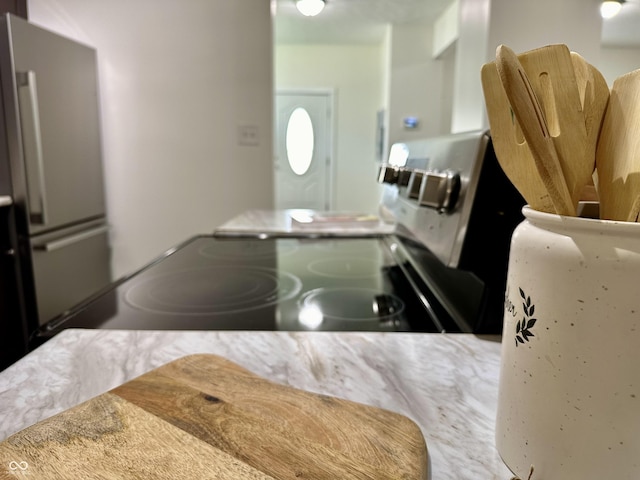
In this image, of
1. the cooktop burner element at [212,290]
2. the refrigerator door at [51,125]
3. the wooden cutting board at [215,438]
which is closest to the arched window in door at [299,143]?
the refrigerator door at [51,125]

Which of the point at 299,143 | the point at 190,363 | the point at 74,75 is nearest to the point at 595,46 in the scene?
the point at 190,363

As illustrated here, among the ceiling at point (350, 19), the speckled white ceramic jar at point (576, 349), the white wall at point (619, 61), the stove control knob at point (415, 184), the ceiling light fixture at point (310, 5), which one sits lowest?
the speckled white ceramic jar at point (576, 349)

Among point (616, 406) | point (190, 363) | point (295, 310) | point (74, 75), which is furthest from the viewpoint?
point (74, 75)

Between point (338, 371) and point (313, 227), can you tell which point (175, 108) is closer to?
point (313, 227)

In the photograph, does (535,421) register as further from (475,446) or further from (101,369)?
(101,369)

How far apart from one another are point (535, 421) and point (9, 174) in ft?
6.76

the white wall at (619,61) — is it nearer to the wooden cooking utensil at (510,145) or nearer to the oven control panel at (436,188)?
the oven control panel at (436,188)

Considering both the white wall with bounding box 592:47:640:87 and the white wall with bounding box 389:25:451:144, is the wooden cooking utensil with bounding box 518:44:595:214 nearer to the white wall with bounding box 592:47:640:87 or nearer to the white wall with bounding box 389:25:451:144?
the white wall with bounding box 592:47:640:87

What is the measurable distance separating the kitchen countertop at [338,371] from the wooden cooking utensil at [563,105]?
0.23m

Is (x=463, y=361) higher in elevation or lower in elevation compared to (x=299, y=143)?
lower

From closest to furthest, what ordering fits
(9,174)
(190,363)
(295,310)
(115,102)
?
(190,363)
(295,310)
(9,174)
(115,102)

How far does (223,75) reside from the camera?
2459 millimetres

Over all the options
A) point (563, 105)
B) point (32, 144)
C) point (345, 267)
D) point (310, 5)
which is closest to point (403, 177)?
point (345, 267)

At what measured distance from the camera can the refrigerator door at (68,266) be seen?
6.25 feet
